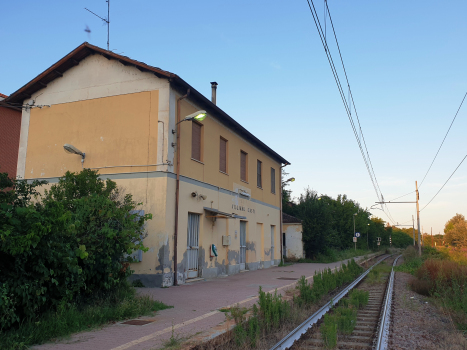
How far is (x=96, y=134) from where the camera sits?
13.6 m

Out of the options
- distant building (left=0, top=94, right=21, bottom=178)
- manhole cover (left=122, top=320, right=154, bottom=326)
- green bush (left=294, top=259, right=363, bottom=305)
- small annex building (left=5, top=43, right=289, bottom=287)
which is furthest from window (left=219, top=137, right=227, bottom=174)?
distant building (left=0, top=94, right=21, bottom=178)

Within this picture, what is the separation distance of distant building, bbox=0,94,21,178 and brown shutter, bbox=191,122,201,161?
32.9 ft

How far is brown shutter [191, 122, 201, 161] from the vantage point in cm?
1434

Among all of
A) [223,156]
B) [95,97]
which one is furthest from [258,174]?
[95,97]

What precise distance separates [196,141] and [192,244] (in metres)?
3.90

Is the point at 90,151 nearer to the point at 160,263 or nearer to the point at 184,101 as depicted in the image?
the point at 184,101

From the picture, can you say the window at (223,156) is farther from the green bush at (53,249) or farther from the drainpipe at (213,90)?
the green bush at (53,249)

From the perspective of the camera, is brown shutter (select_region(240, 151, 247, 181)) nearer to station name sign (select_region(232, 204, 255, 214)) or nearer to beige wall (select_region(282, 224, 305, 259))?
station name sign (select_region(232, 204, 255, 214))

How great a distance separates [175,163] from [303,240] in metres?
18.8

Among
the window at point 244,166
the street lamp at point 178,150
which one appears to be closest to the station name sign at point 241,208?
the window at point 244,166

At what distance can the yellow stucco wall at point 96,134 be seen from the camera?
1290cm

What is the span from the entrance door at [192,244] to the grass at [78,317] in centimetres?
519

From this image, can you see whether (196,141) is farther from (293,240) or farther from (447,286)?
(293,240)

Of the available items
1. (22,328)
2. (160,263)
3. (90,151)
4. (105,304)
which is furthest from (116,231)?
(90,151)
